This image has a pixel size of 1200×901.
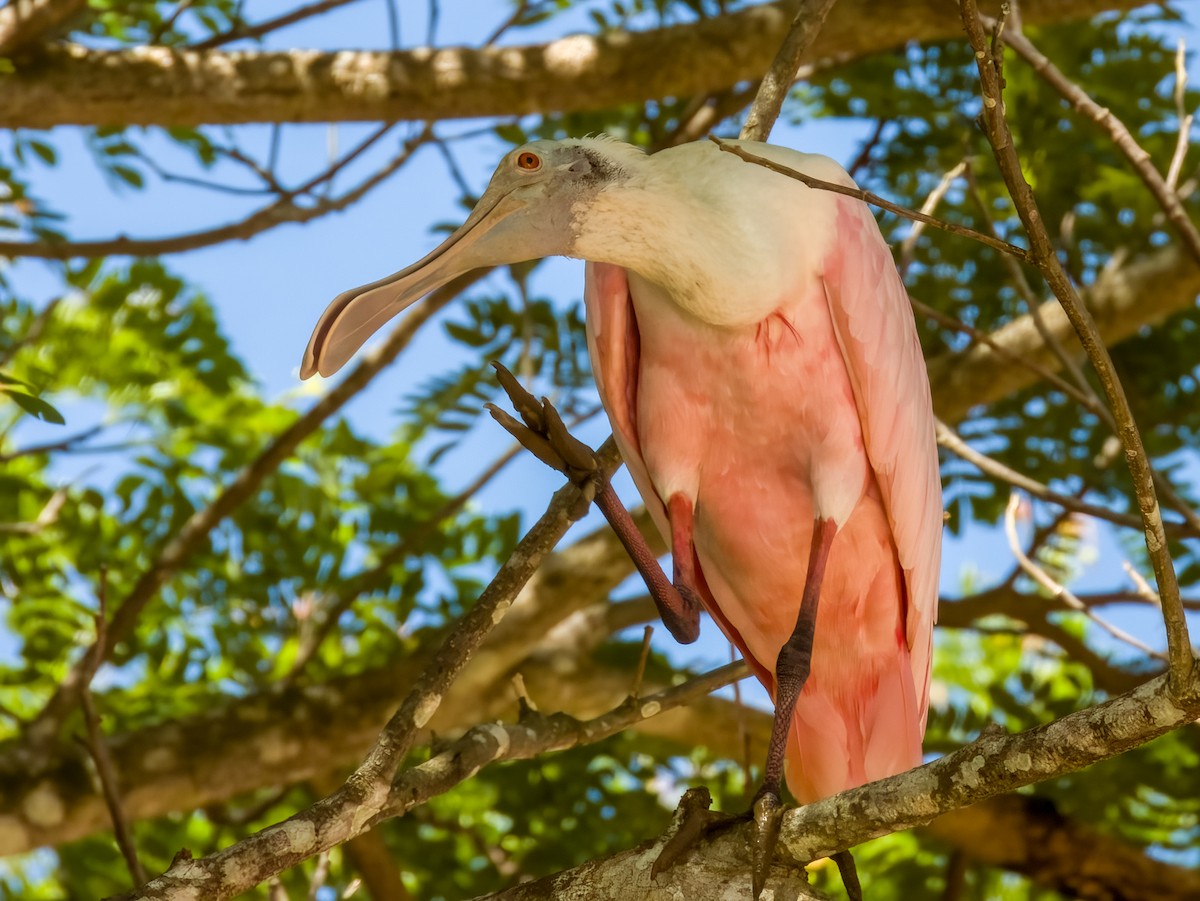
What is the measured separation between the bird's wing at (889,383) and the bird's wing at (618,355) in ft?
1.47

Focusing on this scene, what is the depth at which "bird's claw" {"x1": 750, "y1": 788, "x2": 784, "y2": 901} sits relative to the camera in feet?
7.68

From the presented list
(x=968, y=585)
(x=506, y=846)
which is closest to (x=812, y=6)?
(x=506, y=846)

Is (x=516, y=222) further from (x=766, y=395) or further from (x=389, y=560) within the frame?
(x=389, y=560)

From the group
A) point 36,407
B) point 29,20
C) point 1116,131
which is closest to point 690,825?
point 36,407

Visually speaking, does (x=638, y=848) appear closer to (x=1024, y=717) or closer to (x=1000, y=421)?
(x=1024, y=717)

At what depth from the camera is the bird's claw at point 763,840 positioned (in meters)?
2.34

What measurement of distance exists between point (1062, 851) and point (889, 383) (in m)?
2.76

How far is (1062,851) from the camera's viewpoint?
5195mm

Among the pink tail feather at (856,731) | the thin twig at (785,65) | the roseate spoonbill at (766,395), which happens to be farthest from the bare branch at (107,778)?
the thin twig at (785,65)

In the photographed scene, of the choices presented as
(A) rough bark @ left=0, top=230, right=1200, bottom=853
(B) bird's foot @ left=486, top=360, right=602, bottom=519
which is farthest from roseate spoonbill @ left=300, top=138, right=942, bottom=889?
(A) rough bark @ left=0, top=230, right=1200, bottom=853

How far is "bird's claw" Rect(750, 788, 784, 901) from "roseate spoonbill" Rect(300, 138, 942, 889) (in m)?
0.10

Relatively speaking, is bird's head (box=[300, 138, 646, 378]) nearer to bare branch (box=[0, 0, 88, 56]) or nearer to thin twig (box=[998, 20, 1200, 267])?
thin twig (box=[998, 20, 1200, 267])

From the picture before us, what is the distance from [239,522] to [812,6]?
9.73 feet

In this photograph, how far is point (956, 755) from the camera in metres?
2.03
